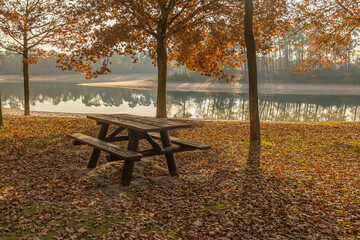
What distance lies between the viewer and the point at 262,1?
13297 millimetres

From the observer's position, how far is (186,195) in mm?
5641

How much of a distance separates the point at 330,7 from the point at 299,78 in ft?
156

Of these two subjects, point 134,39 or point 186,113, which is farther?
point 186,113

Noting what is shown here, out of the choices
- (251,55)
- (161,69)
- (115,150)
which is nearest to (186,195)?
(115,150)

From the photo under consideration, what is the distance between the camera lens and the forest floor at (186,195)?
4328 mm

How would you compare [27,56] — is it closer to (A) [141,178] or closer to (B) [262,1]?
(B) [262,1]

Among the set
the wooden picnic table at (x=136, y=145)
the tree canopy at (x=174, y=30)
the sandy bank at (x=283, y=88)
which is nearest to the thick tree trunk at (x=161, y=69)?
the tree canopy at (x=174, y=30)

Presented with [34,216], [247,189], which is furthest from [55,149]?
[247,189]

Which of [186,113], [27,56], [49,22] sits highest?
[49,22]

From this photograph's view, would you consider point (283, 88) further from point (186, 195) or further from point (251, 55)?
point (186, 195)

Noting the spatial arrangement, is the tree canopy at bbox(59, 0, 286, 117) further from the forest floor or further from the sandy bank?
the sandy bank

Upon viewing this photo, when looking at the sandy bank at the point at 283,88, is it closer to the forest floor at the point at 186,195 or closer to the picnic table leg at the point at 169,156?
the forest floor at the point at 186,195

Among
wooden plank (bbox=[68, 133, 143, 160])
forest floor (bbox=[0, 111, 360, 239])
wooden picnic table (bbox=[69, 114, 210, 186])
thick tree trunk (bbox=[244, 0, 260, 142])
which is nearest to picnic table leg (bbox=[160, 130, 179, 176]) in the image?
wooden picnic table (bbox=[69, 114, 210, 186])

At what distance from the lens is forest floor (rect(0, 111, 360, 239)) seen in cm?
433
